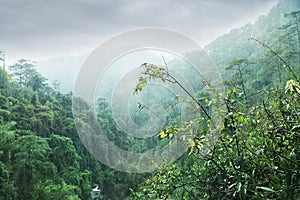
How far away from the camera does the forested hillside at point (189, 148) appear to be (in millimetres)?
616

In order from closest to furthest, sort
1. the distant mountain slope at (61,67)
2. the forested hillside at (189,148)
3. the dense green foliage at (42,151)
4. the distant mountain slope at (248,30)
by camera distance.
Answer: the forested hillside at (189,148)
the dense green foliage at (42,151)
the distant mountain slope at (61,67)
the distant mountain slope at (248,30)

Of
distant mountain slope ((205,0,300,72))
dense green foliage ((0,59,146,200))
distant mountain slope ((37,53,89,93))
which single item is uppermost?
distant mountain slope ((205,0,300,72))

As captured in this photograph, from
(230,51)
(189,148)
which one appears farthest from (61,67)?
(189,148)

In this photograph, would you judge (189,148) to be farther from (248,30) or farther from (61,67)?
(248,30)

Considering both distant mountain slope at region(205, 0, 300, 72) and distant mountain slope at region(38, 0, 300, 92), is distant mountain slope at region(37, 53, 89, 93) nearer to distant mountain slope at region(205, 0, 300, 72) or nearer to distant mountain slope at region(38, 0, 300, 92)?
distant mountain slope at region(38, 0, 300, 92)

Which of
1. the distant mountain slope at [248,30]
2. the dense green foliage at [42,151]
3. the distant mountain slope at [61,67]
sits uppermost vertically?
the distant mountain slope at [248,30]

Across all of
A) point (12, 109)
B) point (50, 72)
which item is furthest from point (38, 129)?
point (50, 72)

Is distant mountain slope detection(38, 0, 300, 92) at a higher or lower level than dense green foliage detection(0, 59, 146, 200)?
higher

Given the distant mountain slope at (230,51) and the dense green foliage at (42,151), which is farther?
the distant mountain slope at (230,51)

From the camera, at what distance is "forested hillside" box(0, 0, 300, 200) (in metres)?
0.62

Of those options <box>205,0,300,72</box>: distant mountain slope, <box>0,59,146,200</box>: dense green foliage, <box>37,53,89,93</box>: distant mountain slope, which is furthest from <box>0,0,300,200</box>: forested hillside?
<box>205,0,300,72</box>: distant mountain slope

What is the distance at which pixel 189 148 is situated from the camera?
77cm

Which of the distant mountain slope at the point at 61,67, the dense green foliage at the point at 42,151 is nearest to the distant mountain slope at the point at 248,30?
the distant mountain slope at the point at 61,67

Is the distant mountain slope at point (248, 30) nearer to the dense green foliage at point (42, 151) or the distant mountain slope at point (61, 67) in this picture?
the distant mountain slope at point (61, 67)
